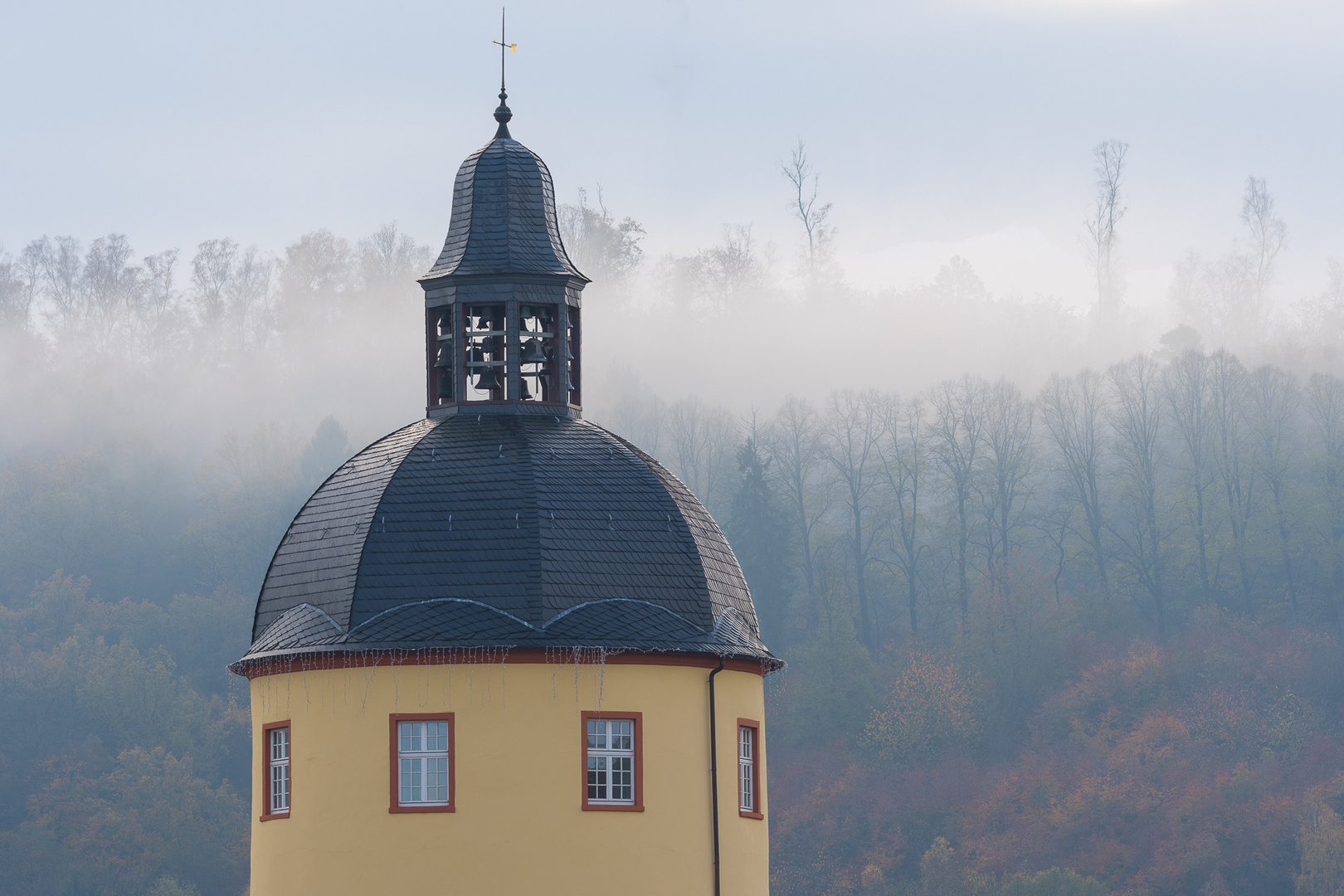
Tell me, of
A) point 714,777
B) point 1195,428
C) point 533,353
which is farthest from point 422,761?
point 1195,428

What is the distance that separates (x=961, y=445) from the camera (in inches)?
4712

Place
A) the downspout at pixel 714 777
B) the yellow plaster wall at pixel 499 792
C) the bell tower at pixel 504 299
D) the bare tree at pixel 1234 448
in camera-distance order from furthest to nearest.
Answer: the bare tree at pixel 1234 448
the bell tower at pixel 504 299
the downspout at pixel 714 777
the yellow plaster wall at pixel 499 792

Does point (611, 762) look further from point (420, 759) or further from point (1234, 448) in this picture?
point (1234, 448)

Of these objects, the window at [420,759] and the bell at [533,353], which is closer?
the window at [420,759]

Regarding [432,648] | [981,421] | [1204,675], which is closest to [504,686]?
[432,648]

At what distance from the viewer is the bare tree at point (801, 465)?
120 m

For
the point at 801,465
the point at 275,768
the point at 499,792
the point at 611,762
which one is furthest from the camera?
the point at 801,465

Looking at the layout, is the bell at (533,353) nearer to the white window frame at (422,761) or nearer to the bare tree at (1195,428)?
the white window frame at (422,761)

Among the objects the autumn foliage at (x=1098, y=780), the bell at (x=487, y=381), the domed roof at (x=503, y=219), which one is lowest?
the autumn foliage at (x=1098, y=780)

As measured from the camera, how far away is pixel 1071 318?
13300cm

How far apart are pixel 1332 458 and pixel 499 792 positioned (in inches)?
3667

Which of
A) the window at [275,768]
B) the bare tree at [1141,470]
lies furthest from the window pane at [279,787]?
the bare tree at [1141,470]

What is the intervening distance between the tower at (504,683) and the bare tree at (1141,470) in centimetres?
8283

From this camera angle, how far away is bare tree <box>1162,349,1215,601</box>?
114625 mm
